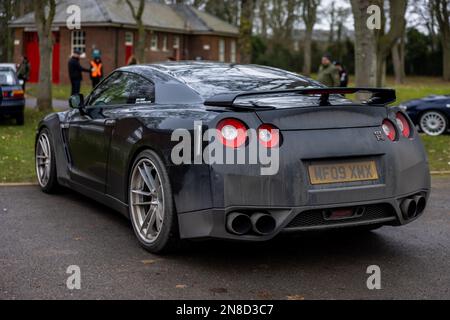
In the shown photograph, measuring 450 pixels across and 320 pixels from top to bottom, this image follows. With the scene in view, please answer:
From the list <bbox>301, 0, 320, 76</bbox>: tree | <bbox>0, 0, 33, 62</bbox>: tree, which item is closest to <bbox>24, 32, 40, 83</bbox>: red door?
<bbox>0, 0, 33, 62</bbox>: tree

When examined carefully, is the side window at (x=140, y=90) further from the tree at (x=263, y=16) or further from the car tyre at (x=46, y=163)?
the tree at (x=263, y=16)

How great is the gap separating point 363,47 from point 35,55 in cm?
3439

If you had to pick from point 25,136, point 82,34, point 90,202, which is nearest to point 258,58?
point 82,34

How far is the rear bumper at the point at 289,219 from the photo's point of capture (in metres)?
4.59

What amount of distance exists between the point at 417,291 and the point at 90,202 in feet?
12.9

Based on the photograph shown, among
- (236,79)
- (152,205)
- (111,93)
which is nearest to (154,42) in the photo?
(111,93)

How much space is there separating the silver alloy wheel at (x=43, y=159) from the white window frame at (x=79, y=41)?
35.9 metres

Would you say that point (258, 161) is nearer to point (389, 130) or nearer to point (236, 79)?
point (389, 130)

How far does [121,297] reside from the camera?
167 inches

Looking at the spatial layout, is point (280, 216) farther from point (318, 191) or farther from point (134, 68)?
point (134, 68)

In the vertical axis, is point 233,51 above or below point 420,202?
above

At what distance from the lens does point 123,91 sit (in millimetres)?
6375

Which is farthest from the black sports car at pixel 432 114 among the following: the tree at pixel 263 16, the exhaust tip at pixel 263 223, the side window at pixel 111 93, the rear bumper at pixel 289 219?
the tree at pixel 263 16

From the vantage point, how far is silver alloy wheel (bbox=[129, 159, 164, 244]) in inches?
203
